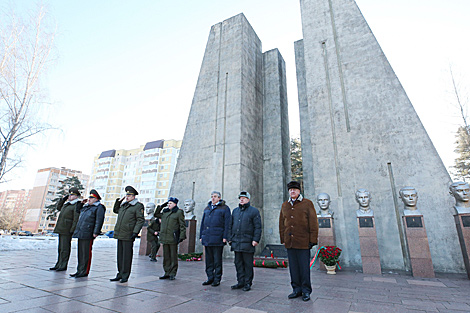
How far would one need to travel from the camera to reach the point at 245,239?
4461mm

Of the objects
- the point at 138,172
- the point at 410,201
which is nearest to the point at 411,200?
the point at 410,201

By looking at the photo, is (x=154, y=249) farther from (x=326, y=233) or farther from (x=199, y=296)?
(x=326, y=233)

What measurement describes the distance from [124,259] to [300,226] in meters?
3.32

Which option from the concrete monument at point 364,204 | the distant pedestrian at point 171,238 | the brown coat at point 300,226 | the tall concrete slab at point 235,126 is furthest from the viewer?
the tall concrete slab at point 235,126

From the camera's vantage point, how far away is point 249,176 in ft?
42.7

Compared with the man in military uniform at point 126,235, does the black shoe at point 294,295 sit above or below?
below

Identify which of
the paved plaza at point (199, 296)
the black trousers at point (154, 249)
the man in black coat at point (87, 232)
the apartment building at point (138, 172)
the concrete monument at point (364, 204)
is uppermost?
the apartment building at point (138, 172)

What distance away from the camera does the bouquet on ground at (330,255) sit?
673 cm

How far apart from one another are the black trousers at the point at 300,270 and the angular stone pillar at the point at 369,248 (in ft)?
13.2

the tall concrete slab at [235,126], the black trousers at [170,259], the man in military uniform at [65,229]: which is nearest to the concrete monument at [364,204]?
the black trousers at [170,259]

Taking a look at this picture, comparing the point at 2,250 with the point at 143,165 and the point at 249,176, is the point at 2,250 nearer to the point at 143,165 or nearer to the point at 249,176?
the point at 249,176

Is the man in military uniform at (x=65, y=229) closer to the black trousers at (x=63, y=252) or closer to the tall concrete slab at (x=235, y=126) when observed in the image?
the black trousers at (x=63, y=252)

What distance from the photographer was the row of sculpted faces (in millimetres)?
6219

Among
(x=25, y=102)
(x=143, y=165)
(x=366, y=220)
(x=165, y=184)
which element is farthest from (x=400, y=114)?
(x=143, y=165)
